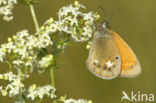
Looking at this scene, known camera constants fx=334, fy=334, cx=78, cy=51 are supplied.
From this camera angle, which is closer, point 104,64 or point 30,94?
point 30,94

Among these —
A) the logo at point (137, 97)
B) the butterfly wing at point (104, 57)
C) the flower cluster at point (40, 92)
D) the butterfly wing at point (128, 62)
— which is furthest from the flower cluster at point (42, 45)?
the logo at point (137, 97)

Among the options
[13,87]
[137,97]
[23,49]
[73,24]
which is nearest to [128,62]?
[73,24]

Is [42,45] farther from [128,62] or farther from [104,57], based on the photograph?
[128,62]

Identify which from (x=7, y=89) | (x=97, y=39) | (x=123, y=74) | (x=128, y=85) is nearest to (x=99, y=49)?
(x=97, y=39)

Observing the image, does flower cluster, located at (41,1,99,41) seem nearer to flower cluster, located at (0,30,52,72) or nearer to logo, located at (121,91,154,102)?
flower cluster, located at (0,30,52,72)

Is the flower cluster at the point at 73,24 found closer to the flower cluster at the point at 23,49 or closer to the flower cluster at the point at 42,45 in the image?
the flower cluster at the point at 42,45

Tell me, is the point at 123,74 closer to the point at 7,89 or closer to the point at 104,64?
the point at 104,64
